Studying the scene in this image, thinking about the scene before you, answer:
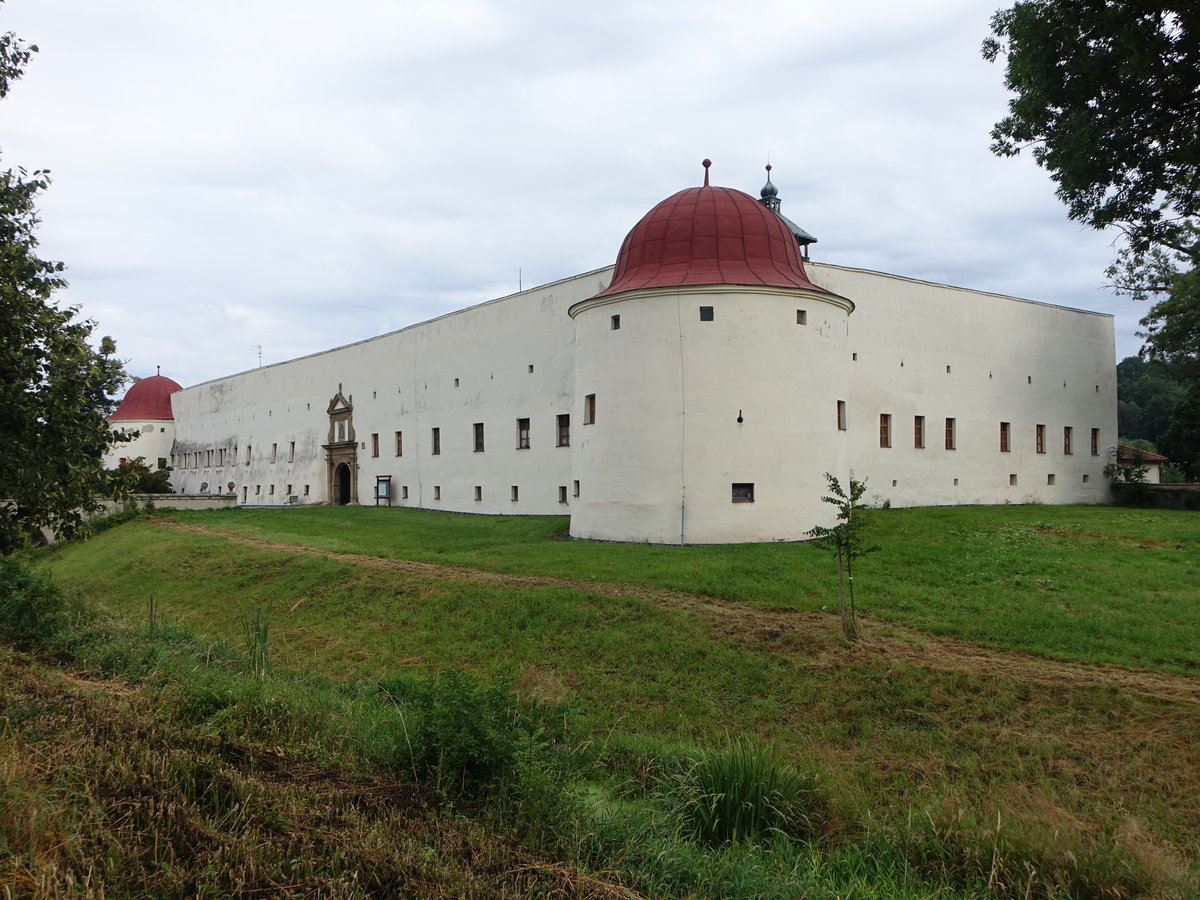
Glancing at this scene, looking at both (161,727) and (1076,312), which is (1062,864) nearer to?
(161,727)

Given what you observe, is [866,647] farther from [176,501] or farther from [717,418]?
[176,501]

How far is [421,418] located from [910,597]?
23.4m

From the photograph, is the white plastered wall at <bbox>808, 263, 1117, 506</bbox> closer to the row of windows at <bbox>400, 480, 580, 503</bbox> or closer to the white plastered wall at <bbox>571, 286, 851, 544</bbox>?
the white plastered wall at <bbox>571, 286, 851, 544</bbox>

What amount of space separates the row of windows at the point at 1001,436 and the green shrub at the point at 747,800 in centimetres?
2062

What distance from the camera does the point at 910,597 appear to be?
1405 centimetres

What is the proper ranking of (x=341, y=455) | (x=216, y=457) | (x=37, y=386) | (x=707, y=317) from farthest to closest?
(x=216, y=457) < (x=341, y=455) < (x=707, y=317) < (x=37, y=386)

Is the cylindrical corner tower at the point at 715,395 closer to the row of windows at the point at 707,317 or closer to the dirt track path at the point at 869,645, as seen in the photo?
the row of windows at the point at 707,317

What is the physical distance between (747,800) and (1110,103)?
771cm

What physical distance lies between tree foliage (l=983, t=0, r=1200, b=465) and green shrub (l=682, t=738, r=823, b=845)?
6.93m

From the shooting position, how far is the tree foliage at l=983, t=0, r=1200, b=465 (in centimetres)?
788

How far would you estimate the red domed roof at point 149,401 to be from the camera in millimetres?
58969

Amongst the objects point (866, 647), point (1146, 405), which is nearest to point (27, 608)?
point (866, 647)

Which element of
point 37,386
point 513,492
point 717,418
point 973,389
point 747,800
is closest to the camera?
point 747,800

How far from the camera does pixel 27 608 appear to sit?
10758mm
